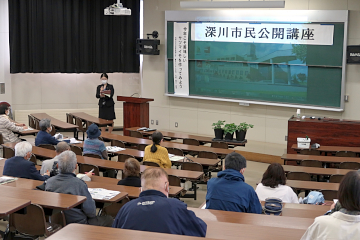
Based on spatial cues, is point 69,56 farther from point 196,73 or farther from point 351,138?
point 351,138

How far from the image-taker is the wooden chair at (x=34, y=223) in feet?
12.8

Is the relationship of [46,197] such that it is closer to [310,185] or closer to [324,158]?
[310,185]

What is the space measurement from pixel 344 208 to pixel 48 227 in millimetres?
2744

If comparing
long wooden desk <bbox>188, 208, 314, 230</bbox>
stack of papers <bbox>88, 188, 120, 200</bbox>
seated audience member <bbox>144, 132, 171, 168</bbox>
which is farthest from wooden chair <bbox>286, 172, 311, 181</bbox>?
stack of papers <bbox>88, 188, 120, 200</bbox>

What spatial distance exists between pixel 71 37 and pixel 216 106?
4453mm

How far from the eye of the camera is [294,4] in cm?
999

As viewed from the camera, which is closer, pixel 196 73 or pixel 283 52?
pixel 283 52

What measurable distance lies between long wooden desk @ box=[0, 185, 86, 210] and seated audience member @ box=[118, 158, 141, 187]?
3.09 ft

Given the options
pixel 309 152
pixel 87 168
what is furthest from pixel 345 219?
pixel 309 152

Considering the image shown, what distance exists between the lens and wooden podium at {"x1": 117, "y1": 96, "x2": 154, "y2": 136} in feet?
33.3

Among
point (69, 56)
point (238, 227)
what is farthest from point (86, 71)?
point (238, 227)

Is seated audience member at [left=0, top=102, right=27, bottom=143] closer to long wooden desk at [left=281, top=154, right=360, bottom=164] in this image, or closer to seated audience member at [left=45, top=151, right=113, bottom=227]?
seated audience member at [left=45, top=151, right=113, bottom=227]

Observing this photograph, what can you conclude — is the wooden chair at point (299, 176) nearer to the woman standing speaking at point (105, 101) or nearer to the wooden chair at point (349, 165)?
the wooden chair at point (349, 165)

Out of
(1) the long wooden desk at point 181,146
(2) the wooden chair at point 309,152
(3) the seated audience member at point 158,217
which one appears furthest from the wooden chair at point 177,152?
(3) the seated audience member at point 158,217
